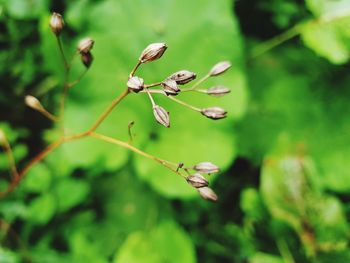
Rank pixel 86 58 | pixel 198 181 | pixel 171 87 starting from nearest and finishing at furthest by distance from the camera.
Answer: pixel 171 87 < pixel 198 181 < pixel 86 58

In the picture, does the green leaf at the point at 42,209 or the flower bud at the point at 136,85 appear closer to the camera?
the flower bud at the point at 136,85

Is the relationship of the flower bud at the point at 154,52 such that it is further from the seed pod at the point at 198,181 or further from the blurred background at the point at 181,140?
the blurred background at the point at 181,140

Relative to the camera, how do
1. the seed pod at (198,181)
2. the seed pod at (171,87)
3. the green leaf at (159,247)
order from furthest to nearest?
the green leaf at (159,247), the seed pod at (198,181), the seed pod at (171,87)

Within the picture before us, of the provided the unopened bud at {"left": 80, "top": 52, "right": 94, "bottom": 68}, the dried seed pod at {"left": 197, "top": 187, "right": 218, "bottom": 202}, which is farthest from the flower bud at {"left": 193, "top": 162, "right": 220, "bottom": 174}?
the unopened bud at {"left": 80, "top": 52, "right": 94, "bottom": 68}

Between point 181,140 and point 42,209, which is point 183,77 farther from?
point 42,209

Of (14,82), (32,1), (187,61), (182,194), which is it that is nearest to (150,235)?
(182,194)

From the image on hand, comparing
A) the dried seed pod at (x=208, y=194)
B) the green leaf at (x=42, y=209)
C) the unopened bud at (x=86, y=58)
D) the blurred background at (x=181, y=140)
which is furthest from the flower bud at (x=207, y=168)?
the green leaf at (x=42, y=209)

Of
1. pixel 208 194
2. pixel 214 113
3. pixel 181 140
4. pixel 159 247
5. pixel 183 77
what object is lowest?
pixel 159 247

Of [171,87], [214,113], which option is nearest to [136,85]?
[171,87]

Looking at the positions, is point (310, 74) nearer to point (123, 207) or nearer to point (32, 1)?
point (123, 207)
